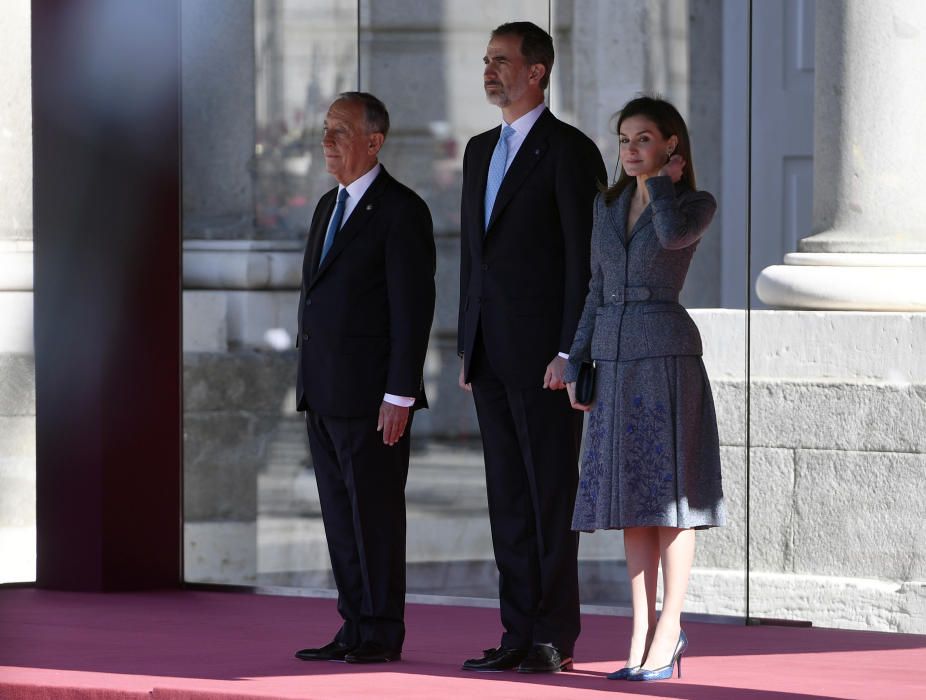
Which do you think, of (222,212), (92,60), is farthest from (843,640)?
(92,60)

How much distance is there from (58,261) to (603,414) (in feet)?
8.79

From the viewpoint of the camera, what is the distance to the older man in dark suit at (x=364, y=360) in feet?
15.8

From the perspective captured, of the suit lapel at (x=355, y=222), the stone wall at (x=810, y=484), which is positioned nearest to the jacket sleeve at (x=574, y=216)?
the suit lapel at (x=355, y=222)

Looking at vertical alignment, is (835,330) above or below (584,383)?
above

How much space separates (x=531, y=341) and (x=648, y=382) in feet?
1.11

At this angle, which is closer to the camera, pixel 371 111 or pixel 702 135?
pixel 371 111

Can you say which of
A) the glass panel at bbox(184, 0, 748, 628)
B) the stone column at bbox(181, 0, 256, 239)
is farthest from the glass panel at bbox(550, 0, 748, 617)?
the stone column at bbox(181, 0, 256, 239)

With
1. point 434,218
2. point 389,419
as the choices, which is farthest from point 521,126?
point 434,218

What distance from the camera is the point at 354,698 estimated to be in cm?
434

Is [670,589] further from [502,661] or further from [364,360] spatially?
[364,360]

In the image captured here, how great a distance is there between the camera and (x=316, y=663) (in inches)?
192

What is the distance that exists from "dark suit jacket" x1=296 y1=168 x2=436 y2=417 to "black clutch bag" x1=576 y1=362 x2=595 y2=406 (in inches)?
19.1

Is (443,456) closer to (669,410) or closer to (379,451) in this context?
(379,451)

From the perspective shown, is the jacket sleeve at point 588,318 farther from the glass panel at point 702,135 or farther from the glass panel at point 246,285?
the glass panel at point 246,285
